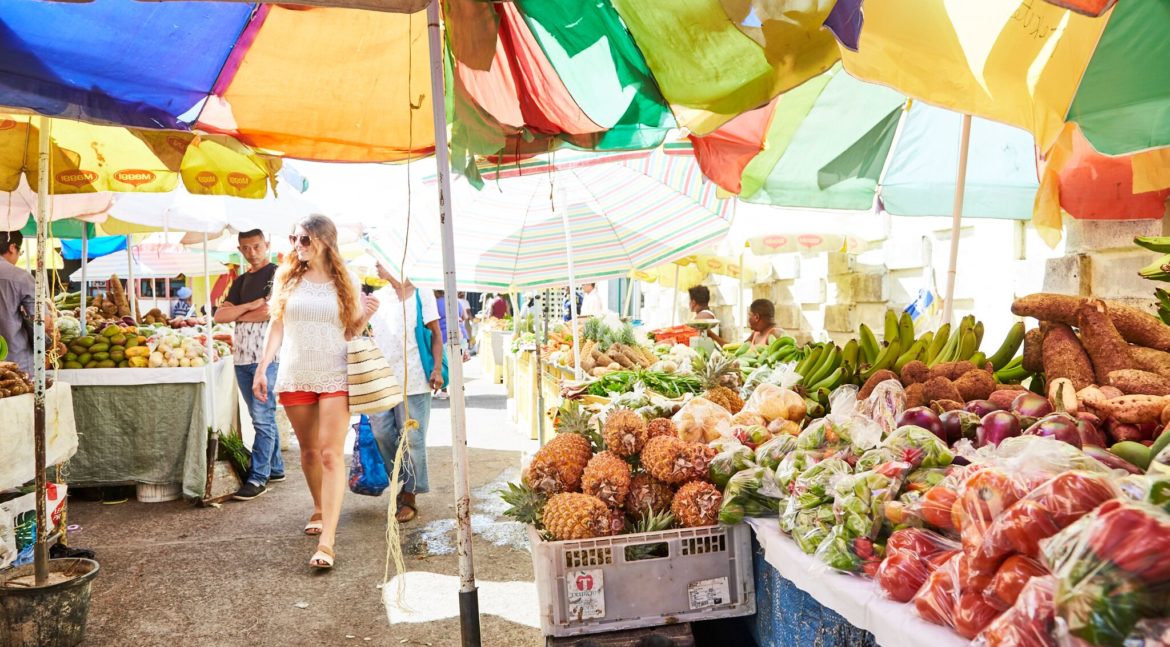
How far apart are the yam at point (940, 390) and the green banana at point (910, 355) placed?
39 centimetres

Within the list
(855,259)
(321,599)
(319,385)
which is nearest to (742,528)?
(321,599)

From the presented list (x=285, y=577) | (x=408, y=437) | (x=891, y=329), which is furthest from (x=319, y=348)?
(x=891, y=329)

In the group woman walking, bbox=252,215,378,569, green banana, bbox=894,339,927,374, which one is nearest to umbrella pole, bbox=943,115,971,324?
green banana, bbox=894,339,927,374

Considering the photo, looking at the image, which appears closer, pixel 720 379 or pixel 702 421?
pixel 702 421

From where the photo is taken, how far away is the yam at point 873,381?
3342 millimetres

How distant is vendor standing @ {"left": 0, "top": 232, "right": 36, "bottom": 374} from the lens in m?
5.84

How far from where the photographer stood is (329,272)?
541 centimetres

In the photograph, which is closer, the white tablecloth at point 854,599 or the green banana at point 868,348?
the white tablecloth at point 854,599

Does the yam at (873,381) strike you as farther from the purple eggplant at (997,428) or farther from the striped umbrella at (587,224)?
the striped umbrella at (587,224)

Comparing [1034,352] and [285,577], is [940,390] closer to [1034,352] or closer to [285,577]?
[1034,352]

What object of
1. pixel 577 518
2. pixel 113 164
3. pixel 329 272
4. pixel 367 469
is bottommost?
pixel 367 469

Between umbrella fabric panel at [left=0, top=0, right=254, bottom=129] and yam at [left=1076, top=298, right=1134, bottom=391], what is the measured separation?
3859 millimetres

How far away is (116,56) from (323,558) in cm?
332

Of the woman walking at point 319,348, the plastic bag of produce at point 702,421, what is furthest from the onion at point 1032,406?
the woman walking at point 319,348
